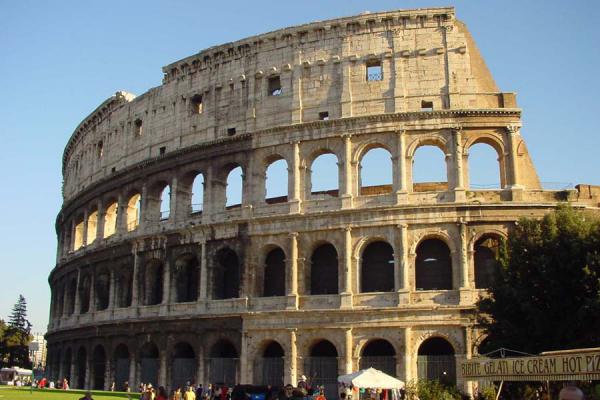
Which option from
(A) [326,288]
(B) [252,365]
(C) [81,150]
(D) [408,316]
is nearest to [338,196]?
(A) [326,288]

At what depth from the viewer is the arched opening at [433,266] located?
26.3 m

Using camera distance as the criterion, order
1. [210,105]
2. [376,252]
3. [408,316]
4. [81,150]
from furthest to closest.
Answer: [81,150] < [210,105] < [376,252] < [408,316]

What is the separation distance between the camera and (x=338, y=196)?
2825 centimetres

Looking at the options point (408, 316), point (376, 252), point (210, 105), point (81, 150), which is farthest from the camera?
point (81, 150)

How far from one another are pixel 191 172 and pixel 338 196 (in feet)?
24.9

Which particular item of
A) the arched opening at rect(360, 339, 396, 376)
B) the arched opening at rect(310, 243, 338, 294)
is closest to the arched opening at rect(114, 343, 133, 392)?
the arched opening at rect(310, 243, 338, 294)

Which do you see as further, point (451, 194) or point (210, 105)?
point (210, 105)

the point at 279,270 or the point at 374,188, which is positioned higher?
the point at 374,188

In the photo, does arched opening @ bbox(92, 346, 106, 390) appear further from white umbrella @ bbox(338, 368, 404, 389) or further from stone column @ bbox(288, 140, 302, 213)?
white umbrella @ bbox(338, 368, 404, 389)

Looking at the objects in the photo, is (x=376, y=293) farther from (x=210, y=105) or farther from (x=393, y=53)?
(x=210, y=105)

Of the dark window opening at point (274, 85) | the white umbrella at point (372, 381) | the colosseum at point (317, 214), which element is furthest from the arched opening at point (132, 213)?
the white umbrella at point (372, 381)

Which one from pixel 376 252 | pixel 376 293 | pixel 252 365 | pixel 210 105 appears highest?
pixel 210 105

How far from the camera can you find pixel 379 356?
87.3ft

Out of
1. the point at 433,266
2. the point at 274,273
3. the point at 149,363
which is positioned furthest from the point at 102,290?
the point at 433,266
